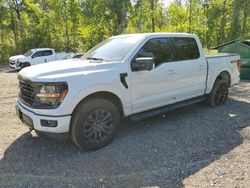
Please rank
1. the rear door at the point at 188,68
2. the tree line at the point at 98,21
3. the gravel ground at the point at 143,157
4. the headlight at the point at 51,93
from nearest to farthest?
the gravel ground at the point at 143,157, the headlight at the point at 51,93, the rear door at the point at 188,68, the tree line at the point at 98,21

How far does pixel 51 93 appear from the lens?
376 centimetres

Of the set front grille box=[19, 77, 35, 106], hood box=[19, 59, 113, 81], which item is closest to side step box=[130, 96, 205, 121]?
hood box=[19, 59, 113, 81]

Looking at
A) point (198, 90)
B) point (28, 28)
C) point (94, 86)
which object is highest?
point (28, 28)

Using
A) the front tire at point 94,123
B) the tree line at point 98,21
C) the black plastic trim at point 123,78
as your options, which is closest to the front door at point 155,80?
the black plastic trim at point 123,78

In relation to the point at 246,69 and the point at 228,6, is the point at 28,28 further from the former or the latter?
the point at 246,69

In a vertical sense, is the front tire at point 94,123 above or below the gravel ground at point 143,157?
above

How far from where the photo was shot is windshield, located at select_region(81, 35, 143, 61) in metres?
4.71

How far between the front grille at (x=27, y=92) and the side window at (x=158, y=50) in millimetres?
1848

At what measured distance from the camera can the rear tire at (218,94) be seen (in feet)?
21.2

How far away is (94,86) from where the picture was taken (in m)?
4.02

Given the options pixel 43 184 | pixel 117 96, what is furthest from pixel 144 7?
pixel 43 184

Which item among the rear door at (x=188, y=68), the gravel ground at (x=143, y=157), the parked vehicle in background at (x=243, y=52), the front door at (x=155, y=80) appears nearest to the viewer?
the gravel ground at (x=143, y=157)

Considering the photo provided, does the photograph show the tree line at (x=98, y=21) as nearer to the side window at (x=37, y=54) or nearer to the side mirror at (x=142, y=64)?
the side window at (x=37, y=54)

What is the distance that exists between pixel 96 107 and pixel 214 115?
309 cm
